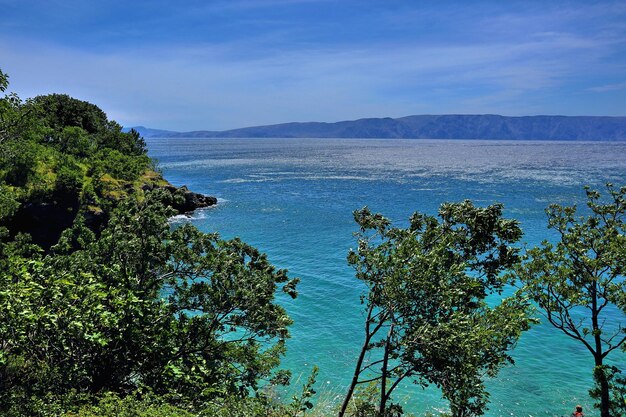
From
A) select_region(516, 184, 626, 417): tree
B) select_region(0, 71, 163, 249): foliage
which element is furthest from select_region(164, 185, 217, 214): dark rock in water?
select_region(516, 184, 626, 417): tree

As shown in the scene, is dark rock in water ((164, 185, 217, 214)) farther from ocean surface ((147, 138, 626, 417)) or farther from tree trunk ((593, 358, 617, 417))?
tree trunk ((593, 358, 617, 417))

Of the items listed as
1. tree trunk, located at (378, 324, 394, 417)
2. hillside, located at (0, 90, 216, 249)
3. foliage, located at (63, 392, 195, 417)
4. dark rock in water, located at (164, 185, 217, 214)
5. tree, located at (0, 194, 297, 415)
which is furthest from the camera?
dark rock in water, located at (164, 185, 217, 214)

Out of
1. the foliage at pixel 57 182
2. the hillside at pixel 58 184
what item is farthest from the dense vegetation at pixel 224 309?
the foliage at pixel 57 182

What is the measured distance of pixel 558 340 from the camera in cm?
3522

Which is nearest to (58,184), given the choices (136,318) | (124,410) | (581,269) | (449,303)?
(136,318)

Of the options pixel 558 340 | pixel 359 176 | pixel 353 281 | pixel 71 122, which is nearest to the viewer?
pixel 558 340

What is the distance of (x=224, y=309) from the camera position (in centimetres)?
1897

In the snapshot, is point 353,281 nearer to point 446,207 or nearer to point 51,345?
point 446,207

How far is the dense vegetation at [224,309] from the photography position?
14766mm

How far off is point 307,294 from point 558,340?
74.5ft

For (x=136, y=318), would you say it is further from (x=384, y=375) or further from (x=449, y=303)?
(x=449, y=303)

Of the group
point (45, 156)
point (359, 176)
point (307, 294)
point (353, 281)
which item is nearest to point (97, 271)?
point (307, 294)

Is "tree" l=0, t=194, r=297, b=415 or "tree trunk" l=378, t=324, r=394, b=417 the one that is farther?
"tree trunk" l=378, t=324, r=394, b=417

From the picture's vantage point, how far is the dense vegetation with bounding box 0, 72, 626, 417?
14.8m
